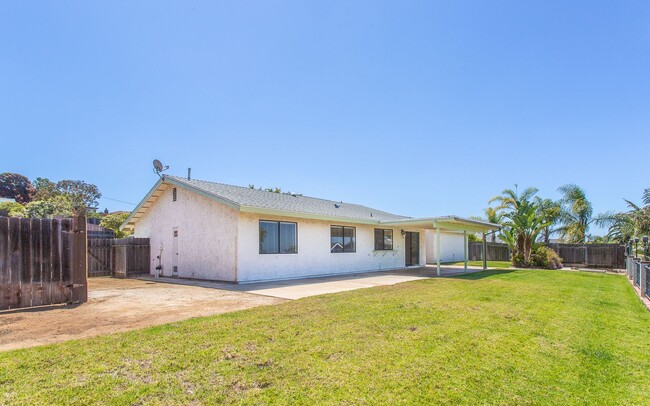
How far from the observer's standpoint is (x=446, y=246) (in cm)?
2775

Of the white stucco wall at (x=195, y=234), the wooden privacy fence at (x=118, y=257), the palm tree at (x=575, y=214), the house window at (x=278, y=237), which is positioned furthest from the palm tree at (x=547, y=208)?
the wooden privacy fence at (x=118, y=257)

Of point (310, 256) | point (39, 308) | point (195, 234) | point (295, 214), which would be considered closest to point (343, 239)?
point (310, 256)

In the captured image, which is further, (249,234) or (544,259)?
(544,259)

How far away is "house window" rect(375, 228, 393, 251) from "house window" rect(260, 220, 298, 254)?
5.83 meters

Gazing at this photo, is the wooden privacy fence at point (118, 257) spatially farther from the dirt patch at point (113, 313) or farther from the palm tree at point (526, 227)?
the palm tree at point (526, 227)

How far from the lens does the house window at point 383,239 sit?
18.5 m

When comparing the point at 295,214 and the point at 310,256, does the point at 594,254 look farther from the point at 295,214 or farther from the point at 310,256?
the point at 295,214

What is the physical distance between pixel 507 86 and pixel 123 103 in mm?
17770

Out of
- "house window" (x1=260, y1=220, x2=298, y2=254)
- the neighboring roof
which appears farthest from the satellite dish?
"house window" (x1=260, y1=220, x2=298, y2=254)

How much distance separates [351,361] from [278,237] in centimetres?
979

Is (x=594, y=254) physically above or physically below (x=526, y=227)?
below

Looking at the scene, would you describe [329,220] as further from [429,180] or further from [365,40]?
[429,180]

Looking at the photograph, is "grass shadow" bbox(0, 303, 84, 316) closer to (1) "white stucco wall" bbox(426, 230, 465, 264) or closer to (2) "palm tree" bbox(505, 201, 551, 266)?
(2) "palm tree" bbox(505, 201, 551, 266)

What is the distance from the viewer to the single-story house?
12.5 m
